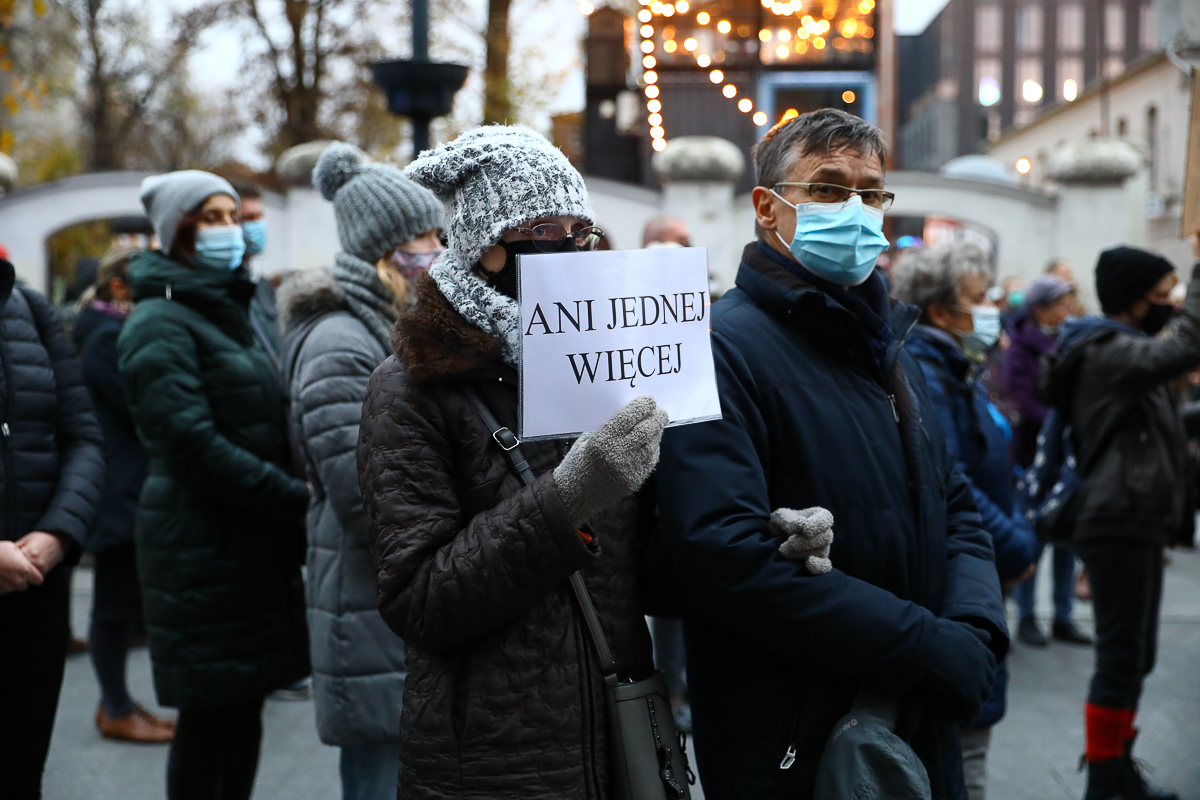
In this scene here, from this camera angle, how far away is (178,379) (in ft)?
11.1

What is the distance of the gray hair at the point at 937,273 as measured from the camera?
369 centimetres

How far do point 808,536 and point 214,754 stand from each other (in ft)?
7.17

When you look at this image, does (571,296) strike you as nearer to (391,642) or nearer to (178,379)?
(391,642)

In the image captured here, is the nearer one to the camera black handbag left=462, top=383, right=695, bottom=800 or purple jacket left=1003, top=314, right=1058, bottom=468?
black handbag left=462, top=383, right=695, bottom=800

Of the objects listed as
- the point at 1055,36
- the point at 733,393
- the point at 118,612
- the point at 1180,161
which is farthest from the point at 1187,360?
the point at 1055,36

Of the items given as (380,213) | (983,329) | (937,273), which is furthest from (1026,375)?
(380,213)

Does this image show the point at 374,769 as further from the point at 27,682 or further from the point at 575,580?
the point at 575,580

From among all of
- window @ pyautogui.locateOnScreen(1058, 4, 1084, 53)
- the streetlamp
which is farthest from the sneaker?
window @ pyautogui.locateOnScreen(1058, 4, 1084, 53)

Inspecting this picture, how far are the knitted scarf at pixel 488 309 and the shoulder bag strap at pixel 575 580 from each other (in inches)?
3.8

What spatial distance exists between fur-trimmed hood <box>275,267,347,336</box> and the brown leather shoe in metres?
2.54

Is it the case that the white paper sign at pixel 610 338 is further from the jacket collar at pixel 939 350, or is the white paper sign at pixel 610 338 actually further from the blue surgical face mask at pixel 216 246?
the blue surgical face mask at pixel 216 246

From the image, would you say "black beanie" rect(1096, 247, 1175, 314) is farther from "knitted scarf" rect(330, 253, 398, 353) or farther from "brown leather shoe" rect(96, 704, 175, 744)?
"brown leather shoe" rect(96, 704, 175, 744)

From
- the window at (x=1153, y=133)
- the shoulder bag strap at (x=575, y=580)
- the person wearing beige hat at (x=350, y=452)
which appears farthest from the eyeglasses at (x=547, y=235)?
the window at (x=1153, y=133)

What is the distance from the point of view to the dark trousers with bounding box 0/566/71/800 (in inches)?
114
